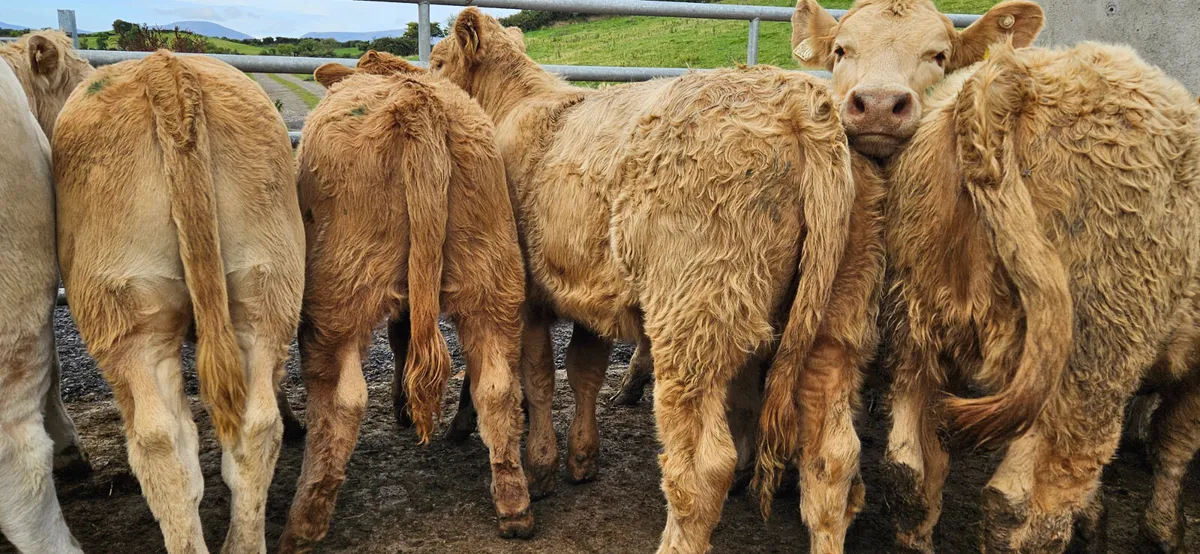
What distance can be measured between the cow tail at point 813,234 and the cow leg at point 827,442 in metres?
0.09

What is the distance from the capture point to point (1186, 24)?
5285 mm

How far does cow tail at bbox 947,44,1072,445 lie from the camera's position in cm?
271

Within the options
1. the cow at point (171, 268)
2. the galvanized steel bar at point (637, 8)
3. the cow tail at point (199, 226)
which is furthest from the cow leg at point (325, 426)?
the galvanized steel bar at point (637, 8)

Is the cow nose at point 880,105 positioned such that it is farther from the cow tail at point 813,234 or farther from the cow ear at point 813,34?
the cow ear at point 813,34

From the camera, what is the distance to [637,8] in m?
6.04

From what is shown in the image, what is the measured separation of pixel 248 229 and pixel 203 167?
0.92 feet

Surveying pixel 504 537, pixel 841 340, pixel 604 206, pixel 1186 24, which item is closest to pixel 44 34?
pixel 604 206

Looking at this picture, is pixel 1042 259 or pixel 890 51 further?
pixel 890 51

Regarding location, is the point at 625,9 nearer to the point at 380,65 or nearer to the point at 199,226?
the point at 380,65

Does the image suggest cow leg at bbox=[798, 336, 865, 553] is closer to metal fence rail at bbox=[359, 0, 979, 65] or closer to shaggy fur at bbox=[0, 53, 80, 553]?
shaggy fur at bbox=[0, 53, 80, 553]

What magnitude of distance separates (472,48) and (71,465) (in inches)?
116

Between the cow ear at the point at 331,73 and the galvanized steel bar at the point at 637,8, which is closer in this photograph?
the cow ear at the point at 331,73

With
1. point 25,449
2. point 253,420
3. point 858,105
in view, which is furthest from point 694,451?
point 25,449

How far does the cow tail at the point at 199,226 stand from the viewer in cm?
277
